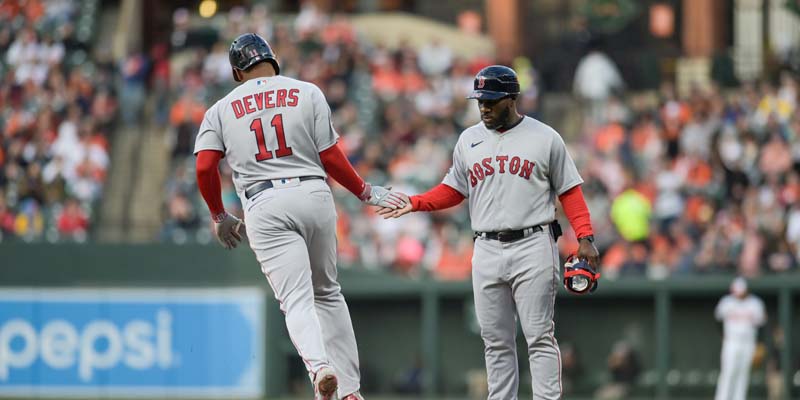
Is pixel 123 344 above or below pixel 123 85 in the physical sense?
below

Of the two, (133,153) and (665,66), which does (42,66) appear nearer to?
(133,153)

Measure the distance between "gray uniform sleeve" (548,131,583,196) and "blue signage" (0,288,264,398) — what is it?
1104cm

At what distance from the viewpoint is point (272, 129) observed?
869 centimetres

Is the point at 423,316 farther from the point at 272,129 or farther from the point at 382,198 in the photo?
the point at 272,129

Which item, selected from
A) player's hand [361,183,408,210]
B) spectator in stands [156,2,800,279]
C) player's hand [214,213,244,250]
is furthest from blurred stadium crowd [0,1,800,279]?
player's hand [214,213,244,250]

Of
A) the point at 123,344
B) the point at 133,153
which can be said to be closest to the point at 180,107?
the point at 133,153

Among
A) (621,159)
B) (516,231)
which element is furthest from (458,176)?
(621,159)

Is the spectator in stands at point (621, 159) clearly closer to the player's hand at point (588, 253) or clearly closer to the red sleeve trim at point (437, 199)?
the red sleeve trim at point (437, 199)

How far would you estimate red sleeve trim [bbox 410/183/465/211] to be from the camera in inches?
364

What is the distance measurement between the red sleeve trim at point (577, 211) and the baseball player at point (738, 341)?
944 cm

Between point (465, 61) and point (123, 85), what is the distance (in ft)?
17.9

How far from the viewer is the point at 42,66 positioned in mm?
24047

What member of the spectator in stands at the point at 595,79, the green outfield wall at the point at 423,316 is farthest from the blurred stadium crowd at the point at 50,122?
the spectator in stands at the point at 595,79

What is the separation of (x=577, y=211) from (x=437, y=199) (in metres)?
0.89
